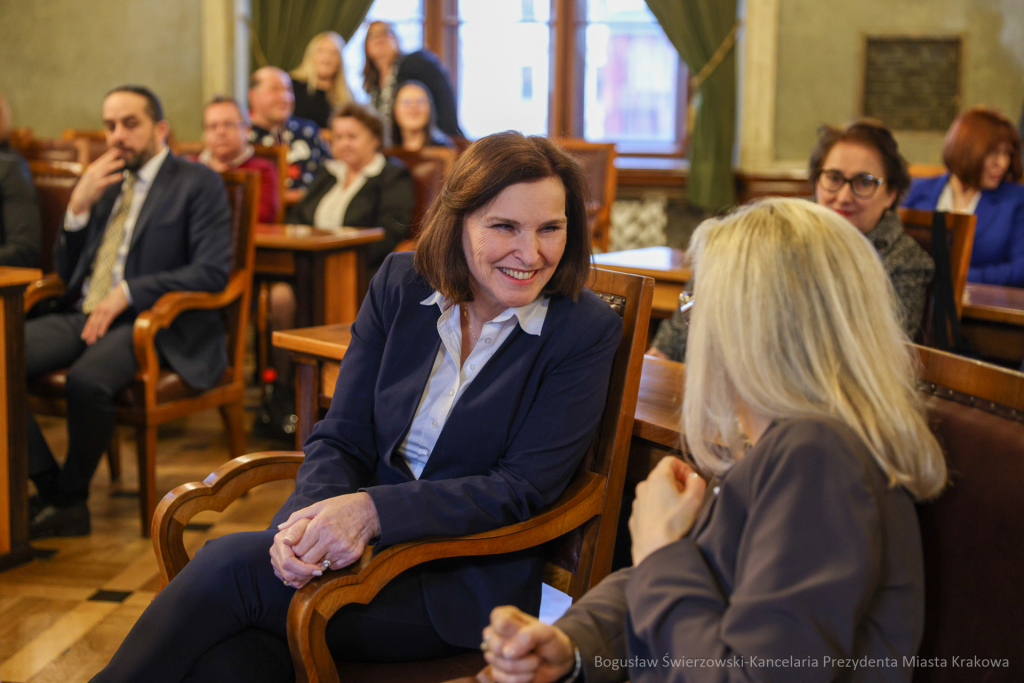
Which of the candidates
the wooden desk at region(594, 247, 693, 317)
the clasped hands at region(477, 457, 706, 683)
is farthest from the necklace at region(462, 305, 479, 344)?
the wooden desk at region(594, 247, 693, 317)

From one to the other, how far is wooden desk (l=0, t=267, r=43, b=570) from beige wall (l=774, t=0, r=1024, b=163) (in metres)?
4.85

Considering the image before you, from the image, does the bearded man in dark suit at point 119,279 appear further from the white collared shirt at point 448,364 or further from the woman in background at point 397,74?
the woman in background at point 397,74

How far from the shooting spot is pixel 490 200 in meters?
1.41

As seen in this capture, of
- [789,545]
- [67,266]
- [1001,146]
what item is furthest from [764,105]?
[789,545]

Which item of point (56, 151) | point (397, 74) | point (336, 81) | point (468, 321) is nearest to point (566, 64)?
point (397, 74)

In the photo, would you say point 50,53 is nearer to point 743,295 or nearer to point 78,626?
point 78,626

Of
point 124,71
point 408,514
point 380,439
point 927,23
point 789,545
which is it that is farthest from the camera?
point 124,71

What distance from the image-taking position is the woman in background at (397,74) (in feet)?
18.2

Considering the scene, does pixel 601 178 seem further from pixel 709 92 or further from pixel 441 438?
pixel 441 438

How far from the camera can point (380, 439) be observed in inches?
A: 59.4

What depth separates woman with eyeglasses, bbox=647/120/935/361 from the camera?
2.26 metres

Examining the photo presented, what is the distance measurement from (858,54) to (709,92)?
0.95 meters

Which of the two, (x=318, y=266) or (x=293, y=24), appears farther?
(x=293, y=24)

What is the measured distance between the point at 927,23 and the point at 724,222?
556 centimetres
